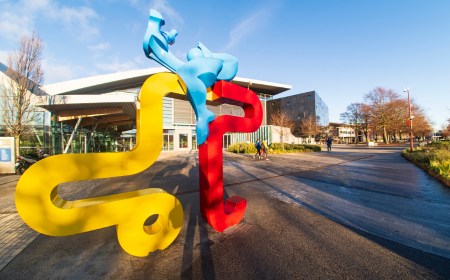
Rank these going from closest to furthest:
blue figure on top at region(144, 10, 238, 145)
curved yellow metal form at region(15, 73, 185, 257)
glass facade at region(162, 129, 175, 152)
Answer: curved yellow metal form at region(15, 73, 185, 257), blue figure on top at region(144, 10, 238, 145), glass facade at region(162, 129, 175, 152)

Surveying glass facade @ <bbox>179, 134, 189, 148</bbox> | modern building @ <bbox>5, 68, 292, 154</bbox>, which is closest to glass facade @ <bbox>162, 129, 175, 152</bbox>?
modern building @ <bbox>5, 68, 292, 154</bbox>

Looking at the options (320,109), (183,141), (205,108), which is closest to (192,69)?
(205,108)

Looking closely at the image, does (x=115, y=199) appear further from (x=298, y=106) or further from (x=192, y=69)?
(x=298, y=106)

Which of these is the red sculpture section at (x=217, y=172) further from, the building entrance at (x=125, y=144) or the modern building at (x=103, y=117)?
the building entrance at (x=125, y=144)

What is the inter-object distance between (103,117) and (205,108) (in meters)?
18.3

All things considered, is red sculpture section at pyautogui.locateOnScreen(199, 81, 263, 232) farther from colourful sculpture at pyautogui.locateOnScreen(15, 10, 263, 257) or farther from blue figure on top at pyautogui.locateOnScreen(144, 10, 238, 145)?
blue figure on top at pyautogui.locateOnScreen(144, 10, 238, 145)

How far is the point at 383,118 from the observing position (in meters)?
34.2

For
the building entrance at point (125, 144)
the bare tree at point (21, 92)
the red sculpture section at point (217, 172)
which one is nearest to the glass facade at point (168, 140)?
the building entrance at point (125, 144)

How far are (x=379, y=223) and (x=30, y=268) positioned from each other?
6177mm

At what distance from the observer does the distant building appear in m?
39.5

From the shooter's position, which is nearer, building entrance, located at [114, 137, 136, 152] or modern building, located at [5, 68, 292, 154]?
modern building, located at [5, 68, 292, 154]

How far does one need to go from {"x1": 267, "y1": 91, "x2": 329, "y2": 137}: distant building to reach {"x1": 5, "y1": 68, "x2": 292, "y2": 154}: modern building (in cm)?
885

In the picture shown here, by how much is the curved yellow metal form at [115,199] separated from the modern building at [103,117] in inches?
410

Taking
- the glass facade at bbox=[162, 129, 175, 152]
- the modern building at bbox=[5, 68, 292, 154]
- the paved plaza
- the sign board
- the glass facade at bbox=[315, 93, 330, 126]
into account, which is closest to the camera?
the paved plaza
